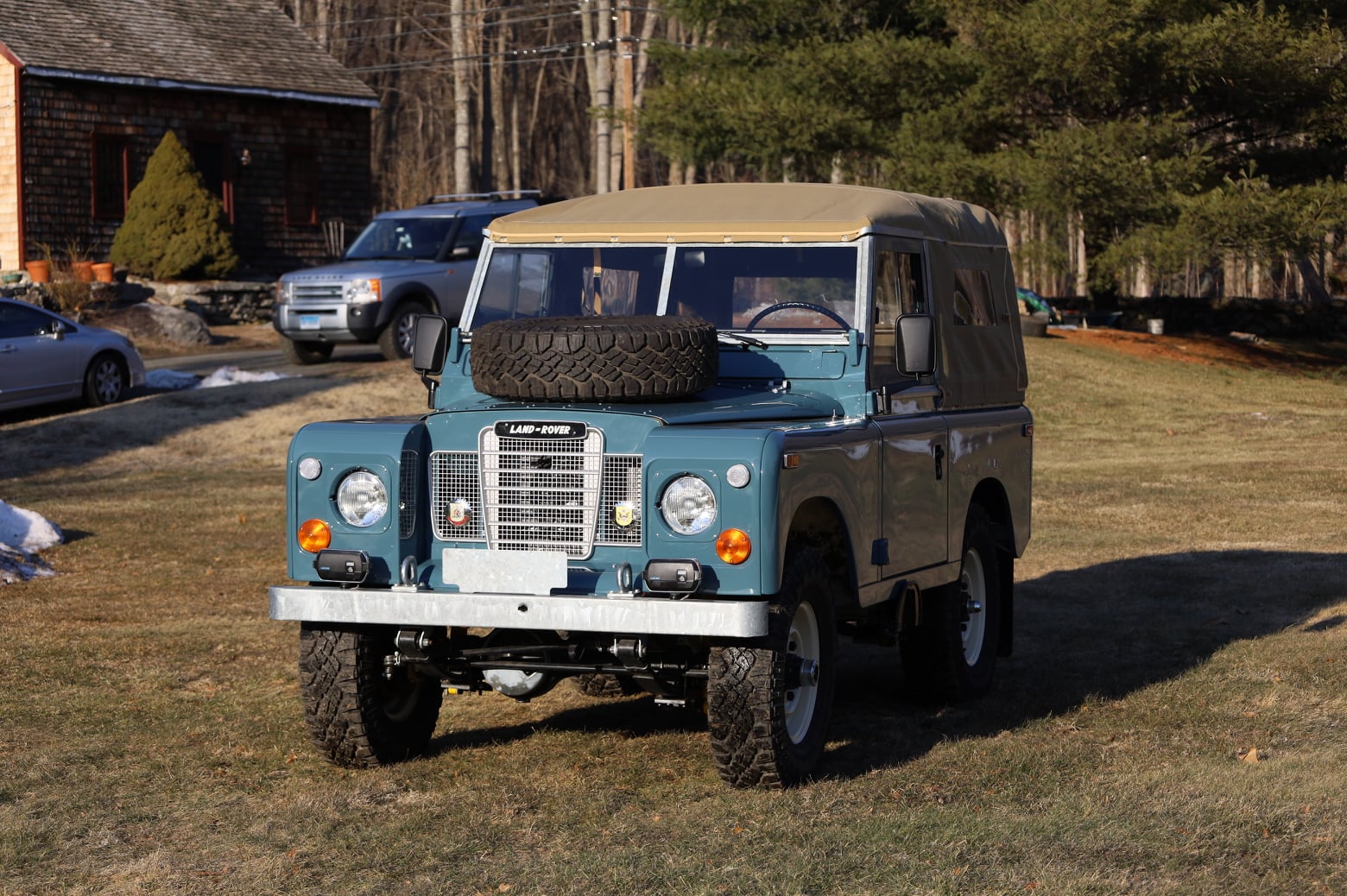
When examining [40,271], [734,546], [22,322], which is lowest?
[734,546]

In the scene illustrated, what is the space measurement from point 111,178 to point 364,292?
54.4ft

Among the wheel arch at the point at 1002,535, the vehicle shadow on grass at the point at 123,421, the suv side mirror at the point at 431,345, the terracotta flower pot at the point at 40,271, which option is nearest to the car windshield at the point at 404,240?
the vehicle shadow on grass at the point at 123,421

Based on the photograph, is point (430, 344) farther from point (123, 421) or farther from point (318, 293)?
point (318, 293)

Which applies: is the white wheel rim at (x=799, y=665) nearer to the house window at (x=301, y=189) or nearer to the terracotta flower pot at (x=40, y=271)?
the terracotta flower pot at (x=40, y=271)

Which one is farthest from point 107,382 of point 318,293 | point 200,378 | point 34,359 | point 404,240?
point 404,240

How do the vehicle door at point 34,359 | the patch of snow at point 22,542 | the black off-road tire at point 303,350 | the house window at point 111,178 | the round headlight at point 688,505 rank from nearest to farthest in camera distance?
the round headlight at point 688,505 < the patch of snow at point 22,542 < the vehicle door at point 34,359 < the black off-road tire at point 303,350 < the house window at point 111,178

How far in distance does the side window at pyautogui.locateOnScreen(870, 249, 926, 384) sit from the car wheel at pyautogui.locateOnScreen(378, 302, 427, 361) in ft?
50.5

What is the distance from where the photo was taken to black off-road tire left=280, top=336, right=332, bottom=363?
24.4 metres

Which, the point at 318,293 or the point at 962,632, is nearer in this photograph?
the point at 962,632

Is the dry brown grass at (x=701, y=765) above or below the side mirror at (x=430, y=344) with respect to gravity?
below

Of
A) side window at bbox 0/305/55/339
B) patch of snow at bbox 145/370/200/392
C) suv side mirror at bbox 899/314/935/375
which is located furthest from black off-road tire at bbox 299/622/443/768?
patch of snow at bbox 145/370/200/392

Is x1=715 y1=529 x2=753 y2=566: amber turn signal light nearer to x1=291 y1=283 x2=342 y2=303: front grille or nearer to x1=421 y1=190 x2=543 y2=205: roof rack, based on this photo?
x1=291 y1=283 x2=342 y2=303: front grille

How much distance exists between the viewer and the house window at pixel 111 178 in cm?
3644

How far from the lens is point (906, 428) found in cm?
754
